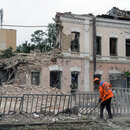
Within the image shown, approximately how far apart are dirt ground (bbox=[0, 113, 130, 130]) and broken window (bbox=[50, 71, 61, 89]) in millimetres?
10037

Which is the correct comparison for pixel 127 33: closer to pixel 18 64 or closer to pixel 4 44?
pixel 18 64

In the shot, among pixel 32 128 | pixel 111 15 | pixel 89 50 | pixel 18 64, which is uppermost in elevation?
pixel 111 15

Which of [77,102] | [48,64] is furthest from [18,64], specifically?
[77,102]

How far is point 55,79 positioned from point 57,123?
11.9 meters

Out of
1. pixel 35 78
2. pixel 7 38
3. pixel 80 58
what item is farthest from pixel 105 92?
pixel 7 38

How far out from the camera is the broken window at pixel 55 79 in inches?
748

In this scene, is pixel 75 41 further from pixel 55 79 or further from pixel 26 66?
pixel 26 66

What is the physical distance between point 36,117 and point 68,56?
1096 centimetres

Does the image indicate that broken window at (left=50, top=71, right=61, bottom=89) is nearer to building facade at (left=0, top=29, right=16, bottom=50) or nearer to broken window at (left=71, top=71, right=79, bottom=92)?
broken window at (left=71, top=71, right=79, bottom=92)

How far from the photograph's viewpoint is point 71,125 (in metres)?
7.86

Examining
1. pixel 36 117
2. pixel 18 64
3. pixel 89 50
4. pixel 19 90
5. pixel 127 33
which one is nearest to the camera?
pixel 36 117

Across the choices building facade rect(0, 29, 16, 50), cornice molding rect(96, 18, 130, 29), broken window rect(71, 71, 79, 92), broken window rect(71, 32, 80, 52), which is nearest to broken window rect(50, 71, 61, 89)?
broken window rect(71, 71, 79, 92)

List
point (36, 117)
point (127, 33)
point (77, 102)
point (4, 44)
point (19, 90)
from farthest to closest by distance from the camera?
point (4, 44), point (127, 33), point (19, 90), point (77, 102), point (36, 117)

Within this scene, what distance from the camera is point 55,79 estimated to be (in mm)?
19797
